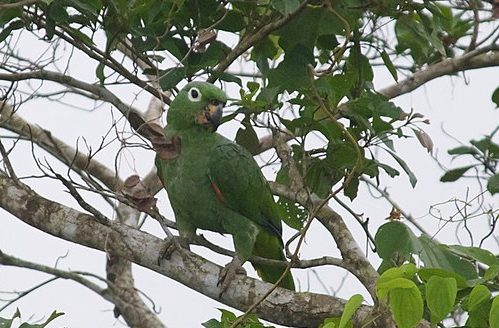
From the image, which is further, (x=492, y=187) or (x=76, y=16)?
(x=492, y=187)

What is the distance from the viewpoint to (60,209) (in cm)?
280

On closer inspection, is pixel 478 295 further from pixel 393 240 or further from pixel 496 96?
pixel 496 96

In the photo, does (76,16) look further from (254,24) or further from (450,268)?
(450,268)

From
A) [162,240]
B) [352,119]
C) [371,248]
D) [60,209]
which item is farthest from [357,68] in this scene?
[60,209]

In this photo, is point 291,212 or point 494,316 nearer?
point 494,316

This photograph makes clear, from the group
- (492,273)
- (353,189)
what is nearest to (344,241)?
(353,189)

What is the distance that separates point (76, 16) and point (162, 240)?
2.38ft

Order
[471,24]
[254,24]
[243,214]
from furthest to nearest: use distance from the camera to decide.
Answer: [471,24]
[243,214]
[254,24]

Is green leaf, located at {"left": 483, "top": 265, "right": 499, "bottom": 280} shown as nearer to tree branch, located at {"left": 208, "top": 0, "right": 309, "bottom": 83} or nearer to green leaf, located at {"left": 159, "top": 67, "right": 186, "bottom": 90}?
tree branch, located at {"left": 208, "top": 0, "right": 309, "bottom": 83}

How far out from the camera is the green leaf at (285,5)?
2.36 metres

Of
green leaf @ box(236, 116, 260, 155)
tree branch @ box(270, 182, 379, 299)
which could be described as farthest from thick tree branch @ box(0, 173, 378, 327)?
green leaf @ box(236, 116, 260, 155)

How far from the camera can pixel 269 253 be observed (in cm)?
339

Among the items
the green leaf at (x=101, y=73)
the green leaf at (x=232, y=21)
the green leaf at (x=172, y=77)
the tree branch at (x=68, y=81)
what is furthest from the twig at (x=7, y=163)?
the green leaf at (x=232, y=21)

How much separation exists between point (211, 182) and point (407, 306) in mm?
1576
